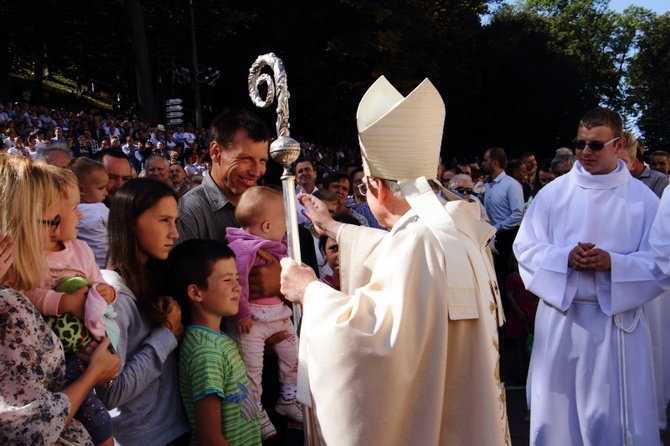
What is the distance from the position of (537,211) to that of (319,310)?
261cm

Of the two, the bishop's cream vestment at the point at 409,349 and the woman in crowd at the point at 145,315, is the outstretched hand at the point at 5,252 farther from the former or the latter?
the bishop's cream vestment at the point at 409,349

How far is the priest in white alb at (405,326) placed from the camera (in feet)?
8.02

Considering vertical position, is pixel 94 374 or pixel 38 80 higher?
pixel 38 80

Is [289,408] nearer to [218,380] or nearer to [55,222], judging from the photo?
[218,380]

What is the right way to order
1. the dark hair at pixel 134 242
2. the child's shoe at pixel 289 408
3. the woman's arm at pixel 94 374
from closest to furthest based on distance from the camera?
1. the woman's arm at pixel 94 374
2. the dark hair at pixel 134 242
3. the child's shoe at pixel 289 408

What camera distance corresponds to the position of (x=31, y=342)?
2.09m

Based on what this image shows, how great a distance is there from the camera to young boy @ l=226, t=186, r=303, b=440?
3.54 meters

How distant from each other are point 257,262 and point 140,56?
22.0m

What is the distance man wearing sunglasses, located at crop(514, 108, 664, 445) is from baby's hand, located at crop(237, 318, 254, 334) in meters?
1.91

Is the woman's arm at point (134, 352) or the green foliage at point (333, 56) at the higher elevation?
the green foliage at point (333, 56)

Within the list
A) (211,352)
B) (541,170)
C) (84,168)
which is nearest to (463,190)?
(541,170)

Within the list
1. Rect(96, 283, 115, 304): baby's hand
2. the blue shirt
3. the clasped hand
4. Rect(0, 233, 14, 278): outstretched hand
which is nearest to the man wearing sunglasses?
the clasped hand

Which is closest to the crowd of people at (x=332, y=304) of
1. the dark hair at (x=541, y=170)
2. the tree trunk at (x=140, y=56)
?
the dark hair at (x=541, y=170)

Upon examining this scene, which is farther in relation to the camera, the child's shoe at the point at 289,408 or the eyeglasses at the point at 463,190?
the eyeglasses at the point at 463,190
